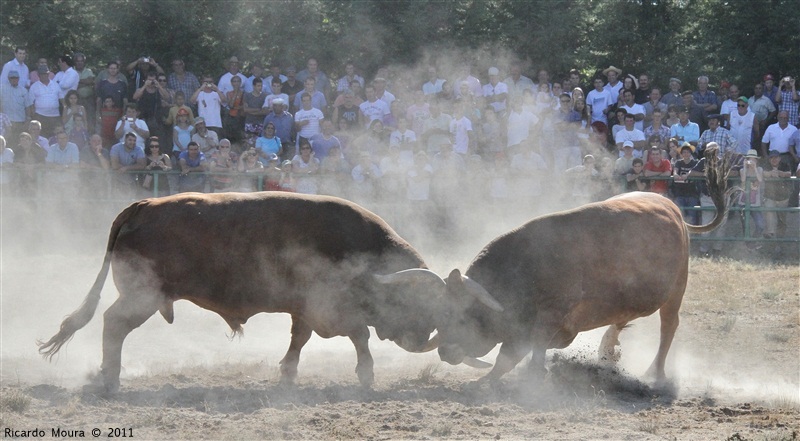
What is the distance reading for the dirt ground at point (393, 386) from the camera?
22.3 ft

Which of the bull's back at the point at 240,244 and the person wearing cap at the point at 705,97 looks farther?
the person wearing cap at the point at 705,97

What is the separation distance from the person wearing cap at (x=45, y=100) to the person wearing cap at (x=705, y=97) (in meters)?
10.2

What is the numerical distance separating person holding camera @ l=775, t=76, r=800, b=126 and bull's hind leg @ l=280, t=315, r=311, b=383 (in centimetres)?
1073

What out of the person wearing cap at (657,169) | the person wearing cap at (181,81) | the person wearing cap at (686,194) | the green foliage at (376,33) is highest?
the green foliage at (376,33)

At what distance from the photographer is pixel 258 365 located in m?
8.96

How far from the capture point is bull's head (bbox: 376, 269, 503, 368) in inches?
314

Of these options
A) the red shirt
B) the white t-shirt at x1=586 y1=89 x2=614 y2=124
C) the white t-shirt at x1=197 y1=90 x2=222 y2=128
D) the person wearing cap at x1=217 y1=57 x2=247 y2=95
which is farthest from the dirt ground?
the person wearing cap at x1=217 y1=57 x2=247 y2=95

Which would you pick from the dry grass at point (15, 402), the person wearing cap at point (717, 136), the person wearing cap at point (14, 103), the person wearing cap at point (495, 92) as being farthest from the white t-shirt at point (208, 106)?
the dry grass at point (15, 402)

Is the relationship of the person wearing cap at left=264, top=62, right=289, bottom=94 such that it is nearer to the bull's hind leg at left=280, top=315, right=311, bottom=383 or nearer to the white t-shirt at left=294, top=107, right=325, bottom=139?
the white t-shirt at left=294, top=107, right=325, bottom=139

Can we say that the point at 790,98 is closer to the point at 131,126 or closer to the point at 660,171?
the point at 660,171

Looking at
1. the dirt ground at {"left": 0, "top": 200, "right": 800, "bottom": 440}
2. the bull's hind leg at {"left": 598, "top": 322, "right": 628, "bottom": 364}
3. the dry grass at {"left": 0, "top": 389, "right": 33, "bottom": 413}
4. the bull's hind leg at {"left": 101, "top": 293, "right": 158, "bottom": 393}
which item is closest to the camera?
the dirt ground at {"left": 0, "top": 200, "right": 800, "bottom": 440}

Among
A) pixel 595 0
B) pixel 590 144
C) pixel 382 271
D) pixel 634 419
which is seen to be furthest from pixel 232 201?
pixel 595 0

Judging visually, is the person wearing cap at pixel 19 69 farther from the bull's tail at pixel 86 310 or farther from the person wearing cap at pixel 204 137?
the bull's tail at pixel 86 310

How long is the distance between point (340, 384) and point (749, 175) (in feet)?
28.5
